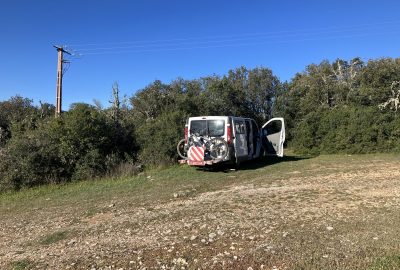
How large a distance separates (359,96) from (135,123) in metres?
17.7

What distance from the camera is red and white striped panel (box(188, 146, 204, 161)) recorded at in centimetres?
1444

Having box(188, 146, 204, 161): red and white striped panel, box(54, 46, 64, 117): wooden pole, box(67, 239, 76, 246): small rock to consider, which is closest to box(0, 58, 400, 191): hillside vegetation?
box(54, 46, 64, 117): wooden pole

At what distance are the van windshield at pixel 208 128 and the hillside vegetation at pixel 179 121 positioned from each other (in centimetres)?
276

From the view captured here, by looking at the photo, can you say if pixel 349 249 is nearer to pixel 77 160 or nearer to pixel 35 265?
pixel 35 265

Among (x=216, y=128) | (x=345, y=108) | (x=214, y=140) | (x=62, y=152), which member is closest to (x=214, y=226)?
(x=214, y=140)

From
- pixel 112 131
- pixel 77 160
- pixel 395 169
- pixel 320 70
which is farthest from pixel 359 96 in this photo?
pixel 77 160

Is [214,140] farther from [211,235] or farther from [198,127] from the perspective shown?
[211,235]

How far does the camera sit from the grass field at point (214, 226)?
Answer: 4918mm

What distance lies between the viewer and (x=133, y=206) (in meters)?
8.71

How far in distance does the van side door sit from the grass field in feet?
10.3

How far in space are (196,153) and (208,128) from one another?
3.51 feet

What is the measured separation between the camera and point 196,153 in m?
14.5

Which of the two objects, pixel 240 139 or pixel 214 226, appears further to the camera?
pixel 240 139

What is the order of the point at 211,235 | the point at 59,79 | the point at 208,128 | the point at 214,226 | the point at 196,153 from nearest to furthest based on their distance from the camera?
the point at 211,235, the point at 214,226, the point at 196,153, the point at 208,128, the point at 59,79
